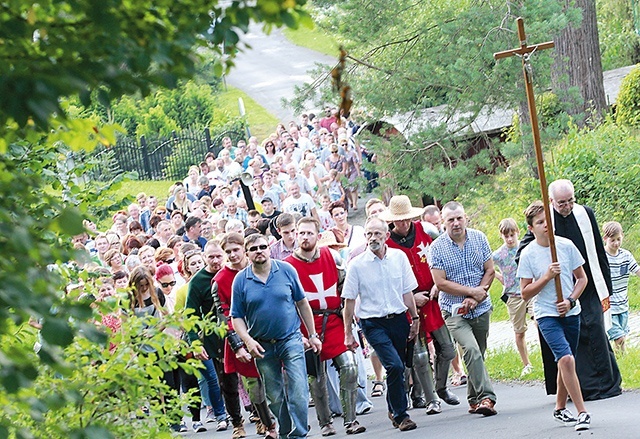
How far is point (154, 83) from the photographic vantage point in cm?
360

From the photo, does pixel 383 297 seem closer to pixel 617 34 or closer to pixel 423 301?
pixel 423 301

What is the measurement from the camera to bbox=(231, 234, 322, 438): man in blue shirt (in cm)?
1016

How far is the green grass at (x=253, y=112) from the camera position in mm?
44938

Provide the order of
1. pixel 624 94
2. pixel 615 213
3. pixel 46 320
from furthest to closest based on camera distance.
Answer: pixel 624 94, pixel 615 213, pixel 46 320

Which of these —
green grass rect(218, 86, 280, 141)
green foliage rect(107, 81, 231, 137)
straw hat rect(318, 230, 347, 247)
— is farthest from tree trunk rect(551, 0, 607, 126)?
green grass rect(218, 86, 280, 141)

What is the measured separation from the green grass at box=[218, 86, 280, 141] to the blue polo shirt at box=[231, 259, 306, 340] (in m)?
33.2

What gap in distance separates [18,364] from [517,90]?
51.6 feet

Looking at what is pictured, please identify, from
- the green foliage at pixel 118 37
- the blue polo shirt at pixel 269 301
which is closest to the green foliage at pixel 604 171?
the blue polo shirt at pixel 269 301

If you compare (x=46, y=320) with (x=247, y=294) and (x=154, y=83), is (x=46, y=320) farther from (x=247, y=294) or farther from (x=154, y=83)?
(x=247, y=294)

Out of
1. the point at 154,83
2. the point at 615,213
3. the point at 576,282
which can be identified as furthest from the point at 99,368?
the point at 615,213

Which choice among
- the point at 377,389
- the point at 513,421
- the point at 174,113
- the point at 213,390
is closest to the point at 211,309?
the point at 213,390

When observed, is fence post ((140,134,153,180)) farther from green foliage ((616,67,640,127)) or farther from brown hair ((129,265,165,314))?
brown hair ((129,265,165,314))

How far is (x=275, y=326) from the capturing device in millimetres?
10227

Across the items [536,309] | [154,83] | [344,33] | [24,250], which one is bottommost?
[536,309]
